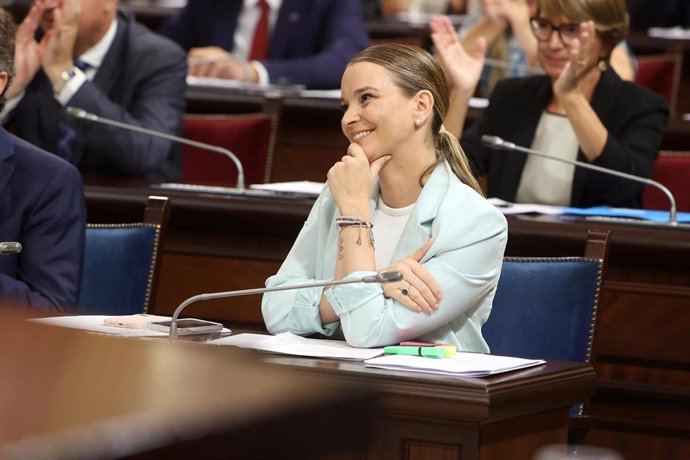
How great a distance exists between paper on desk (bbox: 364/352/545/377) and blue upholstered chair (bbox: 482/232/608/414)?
0.59 meters

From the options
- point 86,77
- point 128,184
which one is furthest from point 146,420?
point 86,77

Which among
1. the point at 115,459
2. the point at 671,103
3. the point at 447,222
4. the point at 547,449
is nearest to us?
the point at 115,459

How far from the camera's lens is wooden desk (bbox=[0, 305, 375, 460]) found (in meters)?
0.79

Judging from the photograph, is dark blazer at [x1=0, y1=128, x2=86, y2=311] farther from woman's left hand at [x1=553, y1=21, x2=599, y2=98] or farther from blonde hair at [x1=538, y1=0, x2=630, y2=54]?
blonde hair at [x1=538, y1=0, x2=630, y2=54]

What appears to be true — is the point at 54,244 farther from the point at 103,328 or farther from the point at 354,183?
the point at 354,183

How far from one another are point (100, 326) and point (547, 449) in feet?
2.53

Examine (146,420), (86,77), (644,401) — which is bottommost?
(644,401)

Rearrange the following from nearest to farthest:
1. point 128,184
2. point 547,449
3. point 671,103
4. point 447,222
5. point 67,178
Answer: point 547,449 → point 447,222 → point 67,178 → point 128,184 → point 671,103

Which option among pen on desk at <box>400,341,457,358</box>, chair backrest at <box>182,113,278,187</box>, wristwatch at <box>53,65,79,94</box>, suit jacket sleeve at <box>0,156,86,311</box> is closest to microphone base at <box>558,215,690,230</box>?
pen on desk at <box>400,341,457,358</box>

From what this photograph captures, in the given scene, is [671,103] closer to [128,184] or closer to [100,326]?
[128,184]

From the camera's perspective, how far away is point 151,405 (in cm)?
81

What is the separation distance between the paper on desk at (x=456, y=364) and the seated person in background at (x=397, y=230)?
153 mm

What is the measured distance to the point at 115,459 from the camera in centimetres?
80

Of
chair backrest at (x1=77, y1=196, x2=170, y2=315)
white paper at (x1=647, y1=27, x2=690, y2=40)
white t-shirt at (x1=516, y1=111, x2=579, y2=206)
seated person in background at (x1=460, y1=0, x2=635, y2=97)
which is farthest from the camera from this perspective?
white paper at (x1=647, y1=27, x2=690, y2=40)
